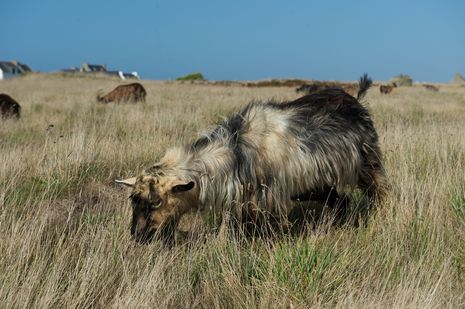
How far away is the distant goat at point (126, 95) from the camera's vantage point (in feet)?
62.7

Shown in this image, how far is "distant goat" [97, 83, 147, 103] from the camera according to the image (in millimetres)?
19125

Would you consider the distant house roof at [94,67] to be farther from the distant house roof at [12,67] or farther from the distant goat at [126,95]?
the distant goat at [126,95]

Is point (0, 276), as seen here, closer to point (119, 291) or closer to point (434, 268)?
point (119, 291)

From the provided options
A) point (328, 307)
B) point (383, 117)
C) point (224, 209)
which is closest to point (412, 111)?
point (383, 117)

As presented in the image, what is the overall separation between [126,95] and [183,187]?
15832 millimetres

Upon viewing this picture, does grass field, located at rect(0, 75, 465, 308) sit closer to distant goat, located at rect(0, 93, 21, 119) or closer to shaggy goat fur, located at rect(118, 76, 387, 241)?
shaggy goat fur, located at rect(118, 76, 387, 241)

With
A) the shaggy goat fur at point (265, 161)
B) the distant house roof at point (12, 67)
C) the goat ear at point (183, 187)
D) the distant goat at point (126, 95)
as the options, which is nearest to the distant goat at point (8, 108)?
the distant goat at point (126, 95)

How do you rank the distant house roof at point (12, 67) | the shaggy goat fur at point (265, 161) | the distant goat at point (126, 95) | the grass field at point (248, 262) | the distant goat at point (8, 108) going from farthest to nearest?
1. the distant house roof at point (12, 67)
2. the distant goat at point (126, 95)
3. the distant goat at point (8, 108)
4. the shaggy goat fur at point (265, 161)
5. the grass field at point (248, 262)

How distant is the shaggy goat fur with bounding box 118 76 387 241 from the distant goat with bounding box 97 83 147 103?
1441 centimetres

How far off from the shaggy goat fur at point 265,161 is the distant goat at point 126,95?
14413mm

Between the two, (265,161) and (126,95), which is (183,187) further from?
(126,95)

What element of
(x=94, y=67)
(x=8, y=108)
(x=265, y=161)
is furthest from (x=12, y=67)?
(x=265, y=161)

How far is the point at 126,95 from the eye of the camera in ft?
64.0

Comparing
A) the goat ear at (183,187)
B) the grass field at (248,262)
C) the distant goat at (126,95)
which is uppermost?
the goat ear at (183,187)
